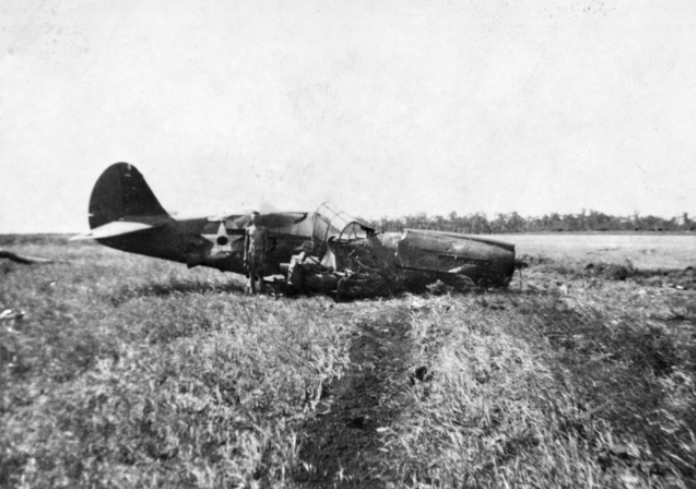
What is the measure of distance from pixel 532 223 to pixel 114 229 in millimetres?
31176

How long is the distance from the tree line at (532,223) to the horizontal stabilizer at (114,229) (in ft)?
57.3

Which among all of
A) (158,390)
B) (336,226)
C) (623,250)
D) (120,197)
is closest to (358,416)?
(158,390)

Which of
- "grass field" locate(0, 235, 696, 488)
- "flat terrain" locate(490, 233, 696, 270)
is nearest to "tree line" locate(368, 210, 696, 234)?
"flat terrain" locate(490, 233, 696, 270)

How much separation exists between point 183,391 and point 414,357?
2.53 meters

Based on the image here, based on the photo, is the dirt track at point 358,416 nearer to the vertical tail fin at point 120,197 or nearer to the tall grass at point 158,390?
the tall grass at point 158,390

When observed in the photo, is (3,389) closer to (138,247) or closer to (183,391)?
(183,391)

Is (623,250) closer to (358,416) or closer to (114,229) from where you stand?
(358,416)

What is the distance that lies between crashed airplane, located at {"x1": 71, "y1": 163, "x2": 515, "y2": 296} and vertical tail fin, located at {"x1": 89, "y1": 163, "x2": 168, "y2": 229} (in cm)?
2

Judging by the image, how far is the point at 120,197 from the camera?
33.4ft

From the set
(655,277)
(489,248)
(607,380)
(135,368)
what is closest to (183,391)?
(135,368)

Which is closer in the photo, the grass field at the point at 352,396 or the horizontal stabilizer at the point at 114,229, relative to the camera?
the grass field at the point at 352,396

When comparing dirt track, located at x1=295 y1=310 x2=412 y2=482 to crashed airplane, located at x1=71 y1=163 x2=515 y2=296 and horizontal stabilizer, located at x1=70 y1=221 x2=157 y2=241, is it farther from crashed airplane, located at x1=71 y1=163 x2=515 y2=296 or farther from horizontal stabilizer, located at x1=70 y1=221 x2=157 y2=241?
horizontal stabilizer, located at x1=70 y1=221 x2=157 y2=241

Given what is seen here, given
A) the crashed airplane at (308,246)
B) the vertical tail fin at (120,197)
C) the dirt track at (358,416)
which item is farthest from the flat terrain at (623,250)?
the vertical tail fin at (120,197)

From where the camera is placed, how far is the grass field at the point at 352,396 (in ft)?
11.8
